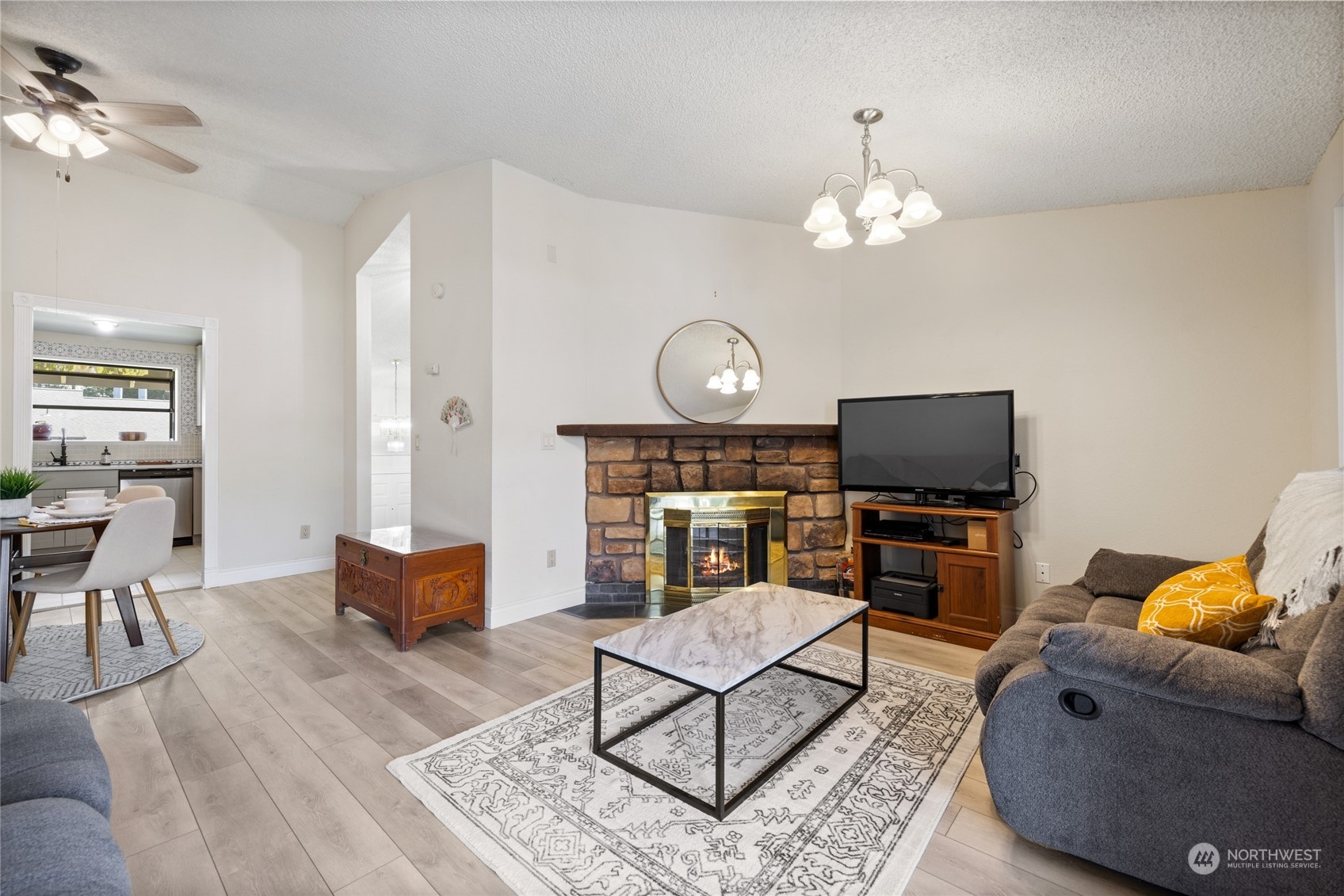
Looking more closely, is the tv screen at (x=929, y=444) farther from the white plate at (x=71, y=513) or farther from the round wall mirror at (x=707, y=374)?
the white plate at (x=71, y=513)

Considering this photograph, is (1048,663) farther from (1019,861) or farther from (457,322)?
(457,322)

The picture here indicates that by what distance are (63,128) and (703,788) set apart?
A: 151 inches

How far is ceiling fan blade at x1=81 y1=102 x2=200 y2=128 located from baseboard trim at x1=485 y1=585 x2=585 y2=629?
109 inches

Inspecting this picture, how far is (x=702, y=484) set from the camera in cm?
385

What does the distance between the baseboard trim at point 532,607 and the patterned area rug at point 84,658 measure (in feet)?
4.81

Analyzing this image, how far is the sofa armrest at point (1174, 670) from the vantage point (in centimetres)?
123

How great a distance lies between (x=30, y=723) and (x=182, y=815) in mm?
589

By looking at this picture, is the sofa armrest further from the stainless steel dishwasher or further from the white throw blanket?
the stainless steel dishwasher

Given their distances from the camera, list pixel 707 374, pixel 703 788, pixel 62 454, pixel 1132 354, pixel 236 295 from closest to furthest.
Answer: pixel 703 788 < pixel 1132 354 < pixel 707 374 < pixel 236 295 < pixel 62 454

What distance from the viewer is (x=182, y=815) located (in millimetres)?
1670

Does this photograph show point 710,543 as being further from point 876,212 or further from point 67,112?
point 67,112

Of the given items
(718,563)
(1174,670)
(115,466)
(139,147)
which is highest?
(139,147)

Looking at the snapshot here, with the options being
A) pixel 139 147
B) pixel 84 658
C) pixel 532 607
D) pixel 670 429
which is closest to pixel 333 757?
pixel 532 607

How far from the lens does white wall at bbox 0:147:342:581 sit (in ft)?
11.5
